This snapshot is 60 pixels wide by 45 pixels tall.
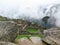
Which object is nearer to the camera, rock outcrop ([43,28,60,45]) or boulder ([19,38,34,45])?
rock outcrop ([43,28,60,45])

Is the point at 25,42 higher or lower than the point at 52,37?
lower

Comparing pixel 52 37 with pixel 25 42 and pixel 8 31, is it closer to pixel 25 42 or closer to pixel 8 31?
pixel 25 42

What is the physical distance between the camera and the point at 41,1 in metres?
9.81

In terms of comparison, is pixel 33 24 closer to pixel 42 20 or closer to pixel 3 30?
pixel 42 20

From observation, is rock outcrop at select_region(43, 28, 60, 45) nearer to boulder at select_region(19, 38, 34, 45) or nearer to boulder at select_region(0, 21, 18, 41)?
boulder at select_region(19, 38, 34, 45)

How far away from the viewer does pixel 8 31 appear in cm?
545

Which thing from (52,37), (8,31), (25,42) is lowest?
(25,42)

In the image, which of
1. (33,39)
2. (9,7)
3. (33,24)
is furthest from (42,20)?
(9,7)

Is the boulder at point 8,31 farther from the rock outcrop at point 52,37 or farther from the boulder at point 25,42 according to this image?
the rock outcrop at point 52,37

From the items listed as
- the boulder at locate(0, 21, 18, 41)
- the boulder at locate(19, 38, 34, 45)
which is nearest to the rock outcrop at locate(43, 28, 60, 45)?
the boulder at locate(19, 38, 34, 45)

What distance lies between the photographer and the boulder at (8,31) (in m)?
5.36

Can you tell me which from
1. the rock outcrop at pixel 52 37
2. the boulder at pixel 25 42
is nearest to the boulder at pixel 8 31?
the boulder at pixel 25 42

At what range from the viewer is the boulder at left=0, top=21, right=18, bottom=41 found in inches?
211

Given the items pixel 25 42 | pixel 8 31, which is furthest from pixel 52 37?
pixel 8 31
